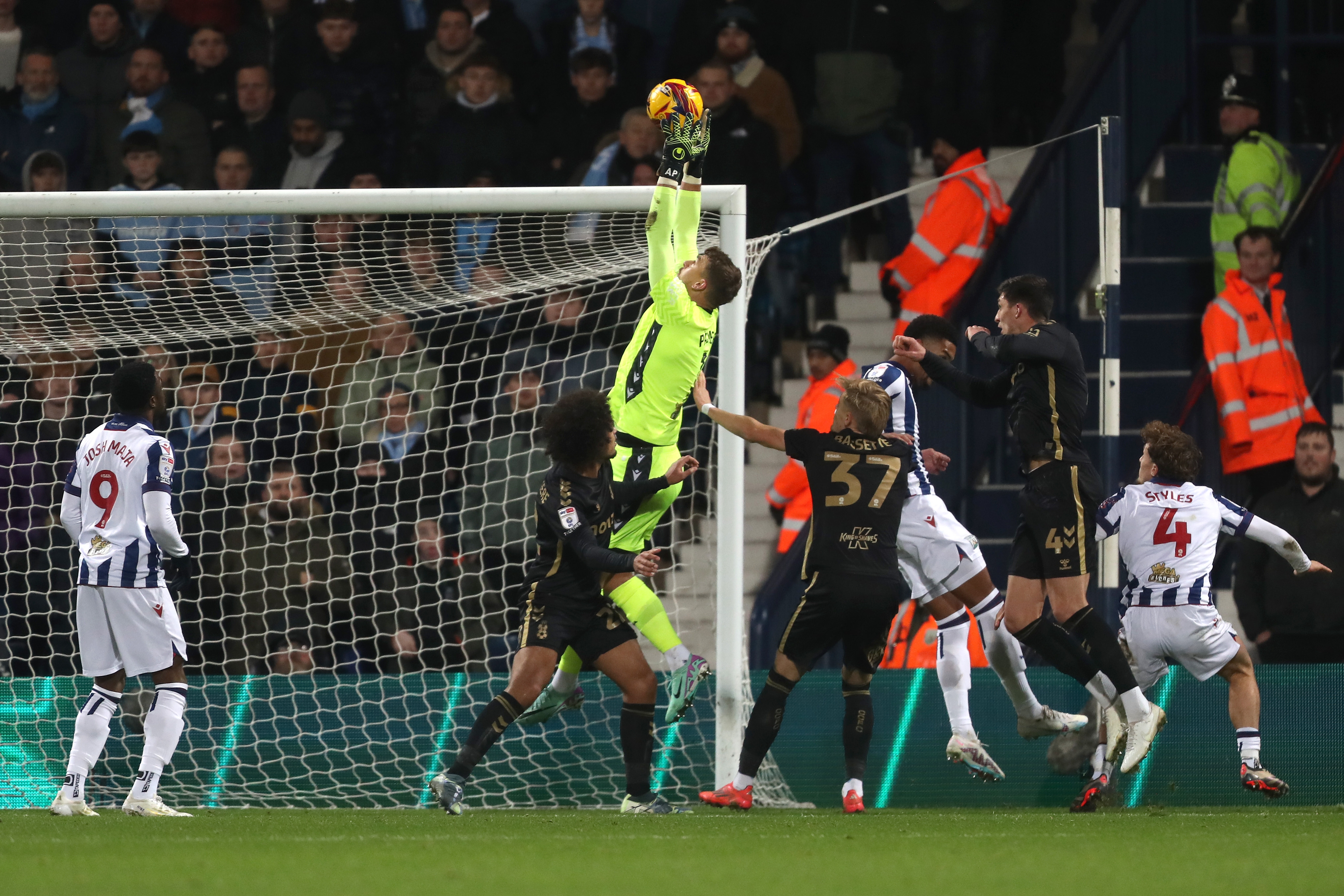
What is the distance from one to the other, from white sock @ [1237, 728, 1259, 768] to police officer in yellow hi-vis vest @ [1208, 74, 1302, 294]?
11.6 feet

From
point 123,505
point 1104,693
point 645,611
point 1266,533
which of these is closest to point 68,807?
point 123,505

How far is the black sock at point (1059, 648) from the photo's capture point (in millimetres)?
7652

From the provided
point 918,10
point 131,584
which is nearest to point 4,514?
point 131,584

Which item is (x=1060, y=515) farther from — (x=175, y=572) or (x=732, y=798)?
(x=175, y=572)

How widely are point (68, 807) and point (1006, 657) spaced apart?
13.7ft

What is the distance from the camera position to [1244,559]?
9484mm

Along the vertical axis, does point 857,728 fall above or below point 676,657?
below

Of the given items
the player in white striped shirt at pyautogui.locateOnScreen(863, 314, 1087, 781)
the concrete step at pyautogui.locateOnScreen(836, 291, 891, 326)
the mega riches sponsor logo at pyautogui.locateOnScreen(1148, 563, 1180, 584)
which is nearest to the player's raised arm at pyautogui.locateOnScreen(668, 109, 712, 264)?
the player in white striped shirt at pyautogui.locateOnScreen(863, 314, 1087, 781)

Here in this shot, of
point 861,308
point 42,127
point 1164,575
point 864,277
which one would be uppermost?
point 42,127

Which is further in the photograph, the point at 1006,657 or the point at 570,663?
the point at 1006,657

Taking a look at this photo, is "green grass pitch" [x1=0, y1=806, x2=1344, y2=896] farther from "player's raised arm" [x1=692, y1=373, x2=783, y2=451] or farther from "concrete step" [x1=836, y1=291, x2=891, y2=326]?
"concrete step" [x1=836, y1=291, x2=891, y2=326]

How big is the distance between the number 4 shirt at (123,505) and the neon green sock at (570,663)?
1.73m

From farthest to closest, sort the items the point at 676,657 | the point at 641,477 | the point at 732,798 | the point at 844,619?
1. the point at 641,477
2. the point at 676,657
3. the point at 732,798
4. the point at 844,619

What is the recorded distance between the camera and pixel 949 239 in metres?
10.9
